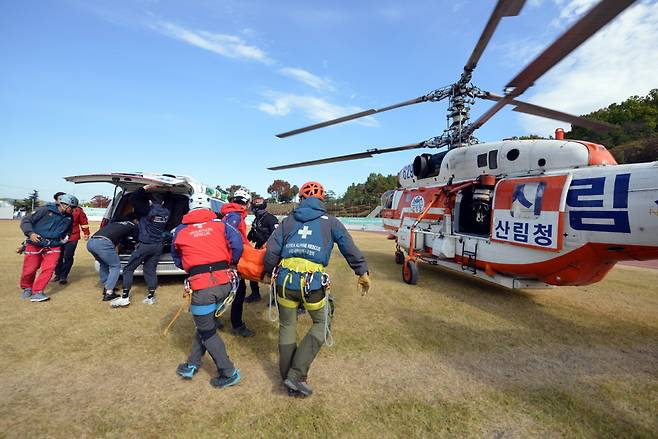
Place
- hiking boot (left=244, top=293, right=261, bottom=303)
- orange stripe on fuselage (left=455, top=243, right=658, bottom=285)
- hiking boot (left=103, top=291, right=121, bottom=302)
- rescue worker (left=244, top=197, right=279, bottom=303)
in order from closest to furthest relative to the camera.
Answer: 1. orange stripe on fuselage (left=455, top=243, right=658, bottom=285)
2. hiking boot (left=103, top=291, right=121, bottom=302)
3. rescue worker (left=244, top=197, right=279, bottom=303)
4. hiking boot (left=244, top=293, right=261, bottom=303)

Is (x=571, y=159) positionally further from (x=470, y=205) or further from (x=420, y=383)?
(x=420, y=383)

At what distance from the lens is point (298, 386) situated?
2.92m

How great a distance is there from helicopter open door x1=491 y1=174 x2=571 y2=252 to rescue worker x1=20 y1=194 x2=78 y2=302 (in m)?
8.32

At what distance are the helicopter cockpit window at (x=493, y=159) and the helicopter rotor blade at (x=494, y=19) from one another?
1917mm

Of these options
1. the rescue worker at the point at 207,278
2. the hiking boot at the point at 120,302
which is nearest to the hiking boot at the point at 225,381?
the rescue worker at the point at 207,278

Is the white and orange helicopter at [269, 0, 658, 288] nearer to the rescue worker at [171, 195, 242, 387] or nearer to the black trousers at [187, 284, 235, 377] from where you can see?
the rescue worker at [171, 195, 242, 387]

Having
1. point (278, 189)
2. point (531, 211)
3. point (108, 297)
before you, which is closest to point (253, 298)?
point (108, 297)

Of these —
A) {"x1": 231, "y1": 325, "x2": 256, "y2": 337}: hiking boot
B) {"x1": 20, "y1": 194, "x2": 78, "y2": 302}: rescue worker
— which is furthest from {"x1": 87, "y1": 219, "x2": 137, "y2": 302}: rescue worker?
{"x1": 231, "y1": 325, "x2": 256, "y2": 337}: hiking boot

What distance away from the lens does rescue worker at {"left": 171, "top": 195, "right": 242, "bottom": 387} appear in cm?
302

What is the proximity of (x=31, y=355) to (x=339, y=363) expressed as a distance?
3.61 metres

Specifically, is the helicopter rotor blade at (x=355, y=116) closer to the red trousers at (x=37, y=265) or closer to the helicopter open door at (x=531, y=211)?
the helicopter open door at (x=531, y=211)

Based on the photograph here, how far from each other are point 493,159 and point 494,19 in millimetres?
3476

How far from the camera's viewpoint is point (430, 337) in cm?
445

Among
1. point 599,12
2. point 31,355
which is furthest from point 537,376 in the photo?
point 31,355
